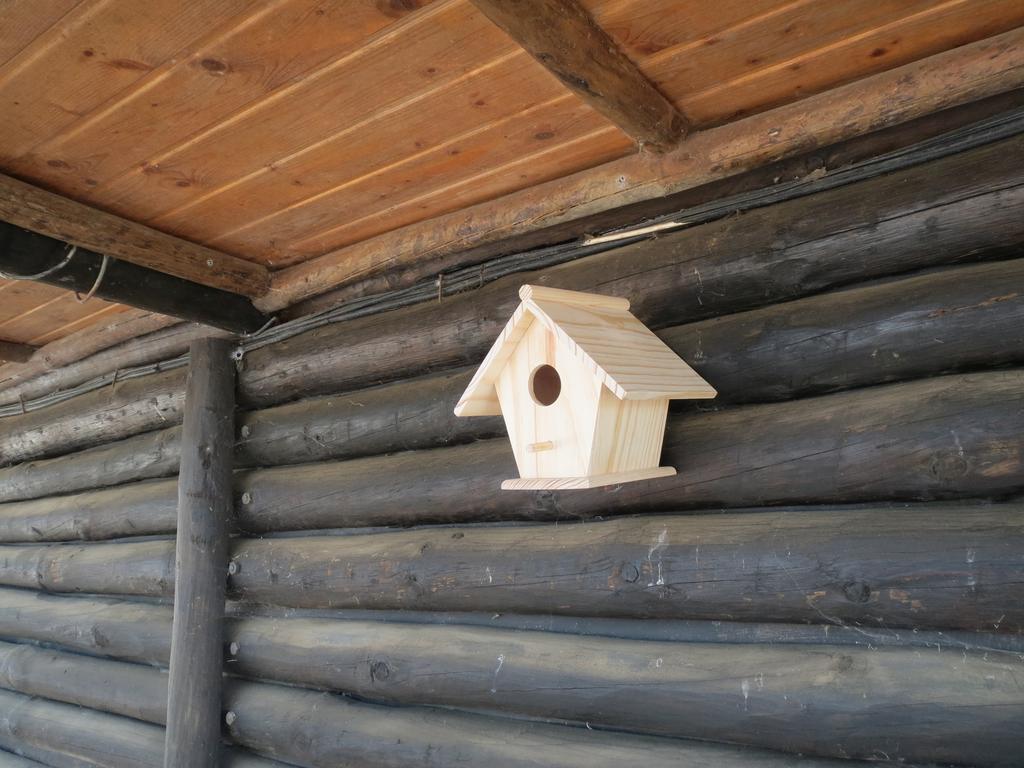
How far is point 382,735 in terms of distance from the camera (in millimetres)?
2904

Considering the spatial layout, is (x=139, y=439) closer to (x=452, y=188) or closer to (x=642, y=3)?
(x=452, y=188)

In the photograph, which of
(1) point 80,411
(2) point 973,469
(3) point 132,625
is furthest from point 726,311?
(1) point 80,411

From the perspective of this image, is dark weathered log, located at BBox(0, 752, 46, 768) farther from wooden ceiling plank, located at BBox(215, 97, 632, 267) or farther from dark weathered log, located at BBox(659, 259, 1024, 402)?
dark weathered log, located at BBox(659, 259, 1024, 402)

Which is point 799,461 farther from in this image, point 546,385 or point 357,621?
point 357,621

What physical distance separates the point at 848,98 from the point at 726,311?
696 mm

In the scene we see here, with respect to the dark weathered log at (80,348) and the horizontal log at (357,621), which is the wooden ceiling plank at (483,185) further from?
the horizontal log at (357,621)

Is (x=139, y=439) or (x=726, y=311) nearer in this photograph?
(x=726, y=311)

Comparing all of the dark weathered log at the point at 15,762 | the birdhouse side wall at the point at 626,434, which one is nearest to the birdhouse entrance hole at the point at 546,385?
the birdhouse side wall at the point at 626,434

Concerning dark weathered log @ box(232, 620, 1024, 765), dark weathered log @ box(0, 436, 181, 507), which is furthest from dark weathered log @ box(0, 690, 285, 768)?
dark weathered log @ box(0, 436, 181, 507)

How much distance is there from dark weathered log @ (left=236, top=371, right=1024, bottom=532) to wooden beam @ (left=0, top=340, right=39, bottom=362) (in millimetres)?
3193

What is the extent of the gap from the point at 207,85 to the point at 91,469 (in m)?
3.27

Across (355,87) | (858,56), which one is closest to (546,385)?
(355,87)

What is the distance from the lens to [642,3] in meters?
1.88

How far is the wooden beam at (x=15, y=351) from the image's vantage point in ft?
16.2
